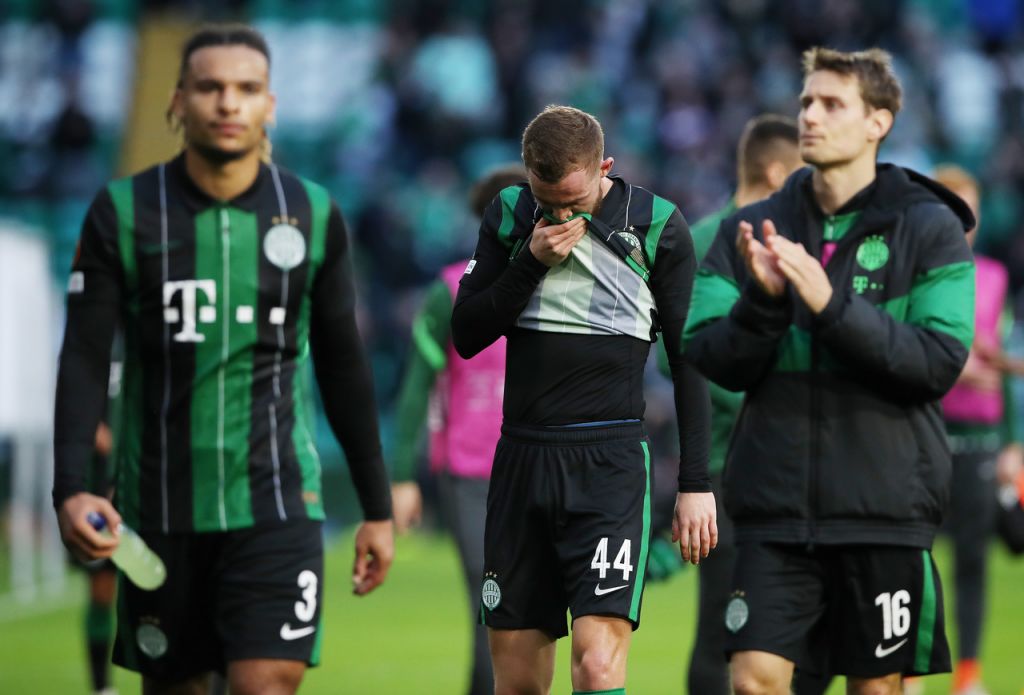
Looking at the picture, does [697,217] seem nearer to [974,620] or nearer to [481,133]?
[481,133]

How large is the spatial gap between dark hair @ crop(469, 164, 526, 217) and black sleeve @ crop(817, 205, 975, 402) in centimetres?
216

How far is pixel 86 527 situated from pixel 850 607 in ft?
7.06

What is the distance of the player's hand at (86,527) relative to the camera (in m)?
4.59

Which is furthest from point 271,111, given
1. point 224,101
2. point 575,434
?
point 575,434

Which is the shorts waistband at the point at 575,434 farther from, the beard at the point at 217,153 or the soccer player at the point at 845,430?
the beard at the point at 217,153

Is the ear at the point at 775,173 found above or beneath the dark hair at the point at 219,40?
beneath

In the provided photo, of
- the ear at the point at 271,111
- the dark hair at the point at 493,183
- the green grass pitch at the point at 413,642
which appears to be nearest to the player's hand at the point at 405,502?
the dark hair at the point at 493,183

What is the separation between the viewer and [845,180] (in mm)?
5215

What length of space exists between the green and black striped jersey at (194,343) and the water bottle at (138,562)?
9 centimetres

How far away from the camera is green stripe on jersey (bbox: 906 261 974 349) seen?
4996 millimetres

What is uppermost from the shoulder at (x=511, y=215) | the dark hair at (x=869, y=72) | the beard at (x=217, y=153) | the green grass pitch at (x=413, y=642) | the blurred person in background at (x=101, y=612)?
the dark hair at (x=869, y=72)

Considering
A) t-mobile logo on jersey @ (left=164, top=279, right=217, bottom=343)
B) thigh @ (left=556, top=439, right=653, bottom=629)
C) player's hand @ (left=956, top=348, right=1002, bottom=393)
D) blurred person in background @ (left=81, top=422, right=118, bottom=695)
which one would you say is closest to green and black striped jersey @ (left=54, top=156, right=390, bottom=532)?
t-mobile logo on jersey @ (left=164, top=279, right=217, bottom=343)

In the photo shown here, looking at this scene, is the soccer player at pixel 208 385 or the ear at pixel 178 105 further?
the ear at pixel 178 105

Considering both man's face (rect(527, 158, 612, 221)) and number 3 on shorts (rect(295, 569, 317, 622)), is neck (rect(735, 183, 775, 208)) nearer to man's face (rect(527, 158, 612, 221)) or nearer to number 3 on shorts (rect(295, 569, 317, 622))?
man's face (rect(527, 158, 612, 221))
